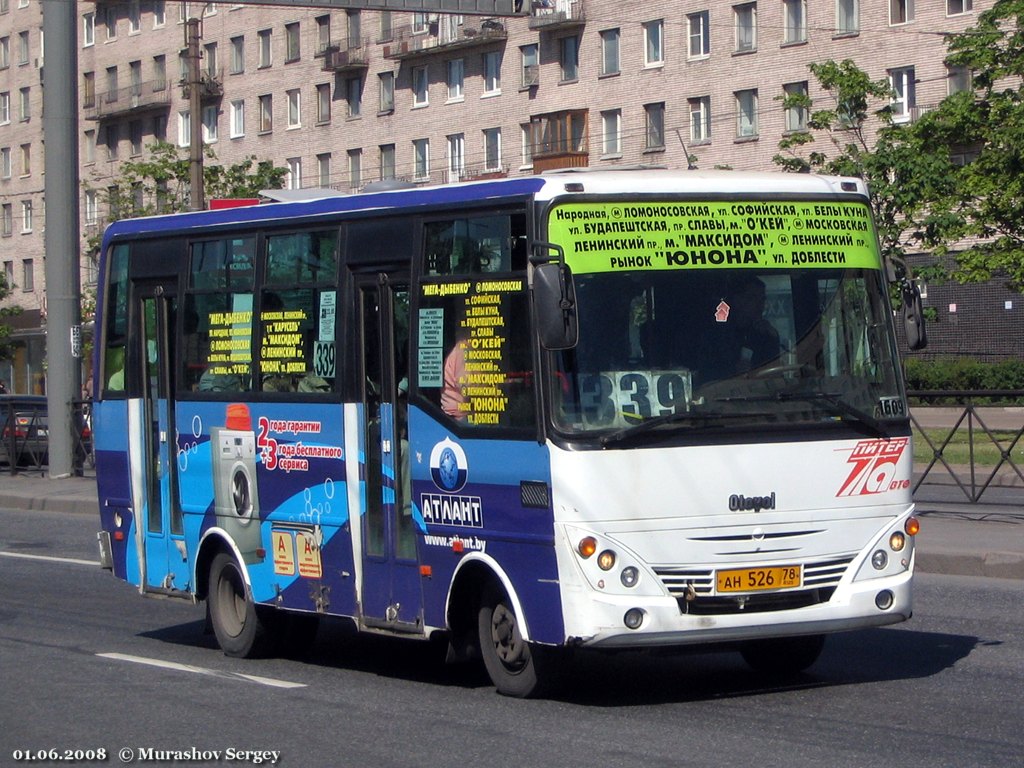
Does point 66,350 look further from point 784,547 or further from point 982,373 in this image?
point 982,373

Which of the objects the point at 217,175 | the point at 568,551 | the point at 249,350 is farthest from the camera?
the point at 217,175

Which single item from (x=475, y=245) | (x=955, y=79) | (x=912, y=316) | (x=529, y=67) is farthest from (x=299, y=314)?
(x=529, y=67)

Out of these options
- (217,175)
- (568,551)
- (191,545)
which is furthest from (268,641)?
(217,175)

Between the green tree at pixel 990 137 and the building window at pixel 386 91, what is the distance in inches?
1493

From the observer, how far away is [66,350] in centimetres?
2694

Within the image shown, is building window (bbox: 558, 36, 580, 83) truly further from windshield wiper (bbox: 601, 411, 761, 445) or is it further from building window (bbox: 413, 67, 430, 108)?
windshield wiper (bbox: 601, 411, 761, 445)

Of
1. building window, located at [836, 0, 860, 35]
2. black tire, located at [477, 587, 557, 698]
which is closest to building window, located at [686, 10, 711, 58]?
building window, located at [836, 0, 860, 35]

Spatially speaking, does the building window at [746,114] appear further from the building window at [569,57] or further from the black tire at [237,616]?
the black tire at [237,616]

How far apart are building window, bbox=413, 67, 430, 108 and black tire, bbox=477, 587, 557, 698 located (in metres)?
58.8

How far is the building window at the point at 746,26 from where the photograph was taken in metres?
54.9

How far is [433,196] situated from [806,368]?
2.17 m

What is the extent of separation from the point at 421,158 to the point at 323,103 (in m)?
6.35

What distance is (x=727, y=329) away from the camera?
27.6 feet

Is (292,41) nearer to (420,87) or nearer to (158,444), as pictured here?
(420,87)
